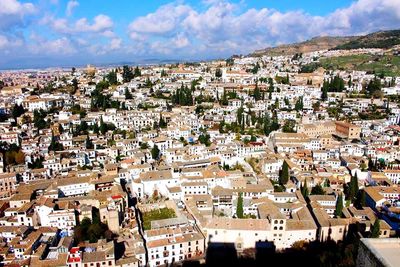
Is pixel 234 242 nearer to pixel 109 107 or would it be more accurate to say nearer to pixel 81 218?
pixel 81 218

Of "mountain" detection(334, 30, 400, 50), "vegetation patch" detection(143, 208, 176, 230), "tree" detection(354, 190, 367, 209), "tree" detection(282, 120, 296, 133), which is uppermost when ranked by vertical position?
"mountain" detection(334, 30, 400, 50)

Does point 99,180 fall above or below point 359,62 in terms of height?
below

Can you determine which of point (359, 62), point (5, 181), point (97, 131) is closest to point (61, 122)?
point (97, 131)

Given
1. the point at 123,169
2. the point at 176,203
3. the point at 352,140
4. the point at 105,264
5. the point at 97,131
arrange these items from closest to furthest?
the point at 105,264
the point at 176,203
the point at 123,169
the point at 352,140
the point at 97,131

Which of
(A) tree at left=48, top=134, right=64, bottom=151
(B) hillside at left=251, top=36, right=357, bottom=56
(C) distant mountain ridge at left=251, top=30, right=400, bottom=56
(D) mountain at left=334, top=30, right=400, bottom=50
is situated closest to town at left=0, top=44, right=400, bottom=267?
(A) tree at left=48, top=134, right=64, bottom=151

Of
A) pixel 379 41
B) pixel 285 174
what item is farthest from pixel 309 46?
pixel 285 174

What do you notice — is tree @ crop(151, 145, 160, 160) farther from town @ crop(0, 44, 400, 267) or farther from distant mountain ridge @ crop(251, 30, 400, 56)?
distant mountain ridge @ crop(251, 30, 400, 56)
